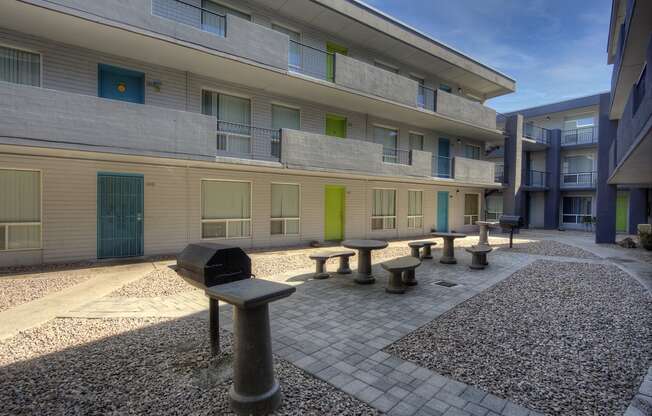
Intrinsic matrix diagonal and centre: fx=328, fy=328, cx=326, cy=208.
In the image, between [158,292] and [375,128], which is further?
[375,128]

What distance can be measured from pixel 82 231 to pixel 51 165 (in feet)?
6.70

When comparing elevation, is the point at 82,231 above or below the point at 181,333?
above

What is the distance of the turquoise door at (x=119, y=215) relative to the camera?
1011 centimetres

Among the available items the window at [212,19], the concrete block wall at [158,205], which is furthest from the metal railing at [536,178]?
the window at [212,19]

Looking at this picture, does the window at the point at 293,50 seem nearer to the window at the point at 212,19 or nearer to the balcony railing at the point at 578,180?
the window at the point at 212,19

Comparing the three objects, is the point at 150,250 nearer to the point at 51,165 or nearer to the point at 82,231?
the point at 82,231

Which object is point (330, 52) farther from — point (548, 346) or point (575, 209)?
point (575, 209)

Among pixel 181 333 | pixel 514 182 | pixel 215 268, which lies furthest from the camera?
pixel 514 182

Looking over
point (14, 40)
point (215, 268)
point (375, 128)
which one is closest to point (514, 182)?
point (375, 128)

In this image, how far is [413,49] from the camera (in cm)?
1611

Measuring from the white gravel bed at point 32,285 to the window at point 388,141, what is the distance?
42.6 feet

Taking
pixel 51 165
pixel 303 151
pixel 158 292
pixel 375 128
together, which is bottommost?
pixel 158 292

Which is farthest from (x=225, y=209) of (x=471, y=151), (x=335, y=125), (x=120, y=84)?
(x=471, y=151)

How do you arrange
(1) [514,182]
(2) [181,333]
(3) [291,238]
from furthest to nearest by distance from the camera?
(1) [514,182]
(3) [291,238]
(2) [181,333]
